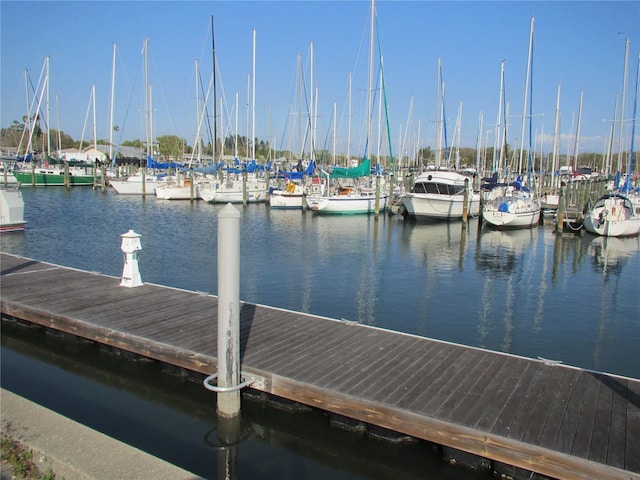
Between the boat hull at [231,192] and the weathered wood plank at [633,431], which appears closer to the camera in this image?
the weathered wood plank at [633,431]

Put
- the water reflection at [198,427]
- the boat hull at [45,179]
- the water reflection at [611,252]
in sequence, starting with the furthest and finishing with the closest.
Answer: the boat hull at [45,179], the water reflection at [611,252], the water reflection at [198,427]

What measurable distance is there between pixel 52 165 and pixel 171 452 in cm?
6299

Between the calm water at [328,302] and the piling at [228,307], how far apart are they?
1.98 ft

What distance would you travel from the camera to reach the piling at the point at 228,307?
5.91 meters

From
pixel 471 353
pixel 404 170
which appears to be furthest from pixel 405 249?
pixel 404 170

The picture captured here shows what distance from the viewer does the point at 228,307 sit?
6.13 meters

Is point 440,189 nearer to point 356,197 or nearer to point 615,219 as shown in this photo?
point 356,197

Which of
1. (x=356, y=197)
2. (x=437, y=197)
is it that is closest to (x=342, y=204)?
(x=356, y=197)

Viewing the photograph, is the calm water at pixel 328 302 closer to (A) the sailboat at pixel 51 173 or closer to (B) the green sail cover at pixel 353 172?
(B) the green sail cover at pixel 353 172

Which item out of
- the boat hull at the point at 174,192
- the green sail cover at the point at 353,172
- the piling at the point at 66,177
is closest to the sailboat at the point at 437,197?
the green sail cover at the point at 353,172

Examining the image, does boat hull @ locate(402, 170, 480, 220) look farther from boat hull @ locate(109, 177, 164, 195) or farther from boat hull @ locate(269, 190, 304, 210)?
boat hull @ locate(109, 177, 164, 195)

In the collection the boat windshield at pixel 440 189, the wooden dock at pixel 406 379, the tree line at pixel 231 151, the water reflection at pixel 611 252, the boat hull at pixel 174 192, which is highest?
the tree line at pixel 231 151

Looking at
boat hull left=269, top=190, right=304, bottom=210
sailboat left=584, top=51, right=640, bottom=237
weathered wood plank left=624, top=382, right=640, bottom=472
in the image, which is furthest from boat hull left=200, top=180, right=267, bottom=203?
weathered wood plank left=624, top=382, right=640, bottom=472

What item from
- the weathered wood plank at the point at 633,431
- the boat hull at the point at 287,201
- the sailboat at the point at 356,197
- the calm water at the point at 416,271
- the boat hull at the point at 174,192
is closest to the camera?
the weathered wood plank at the point at 633,431
